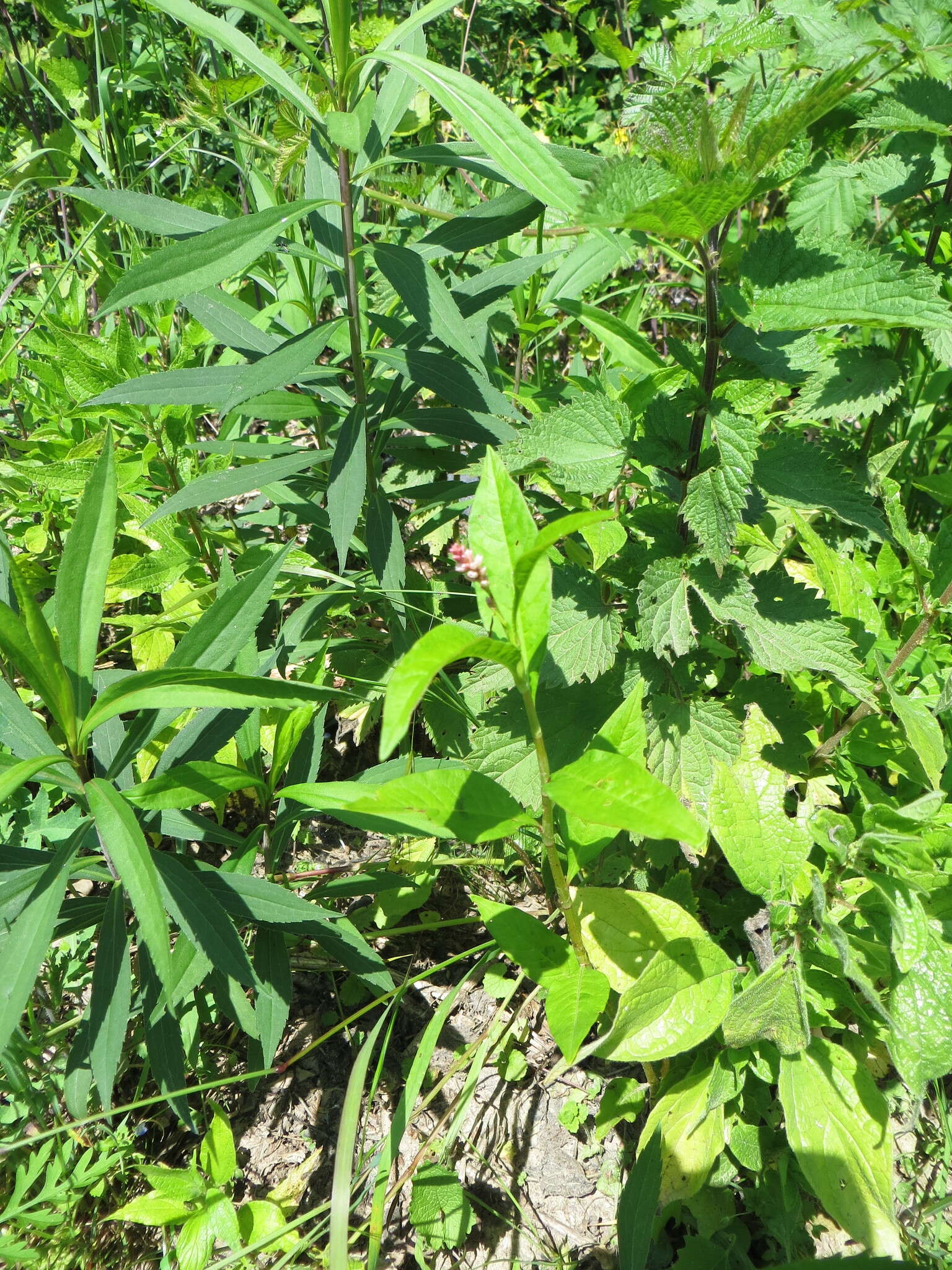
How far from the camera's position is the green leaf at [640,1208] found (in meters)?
1.59

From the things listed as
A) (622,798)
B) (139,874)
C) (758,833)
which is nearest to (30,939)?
(139,874)

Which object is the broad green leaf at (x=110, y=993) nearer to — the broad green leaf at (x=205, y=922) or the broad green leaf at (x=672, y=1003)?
the broad green leaf at (x=205, y=922)

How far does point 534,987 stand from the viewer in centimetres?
211

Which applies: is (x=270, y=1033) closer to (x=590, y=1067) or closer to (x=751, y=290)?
(x=590, y=1067)

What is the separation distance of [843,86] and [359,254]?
3.69 feet

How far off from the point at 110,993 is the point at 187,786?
40 cm

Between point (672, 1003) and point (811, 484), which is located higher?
point (811, 484)

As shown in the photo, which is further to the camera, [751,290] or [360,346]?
[360,346]

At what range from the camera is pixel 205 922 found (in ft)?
5.01

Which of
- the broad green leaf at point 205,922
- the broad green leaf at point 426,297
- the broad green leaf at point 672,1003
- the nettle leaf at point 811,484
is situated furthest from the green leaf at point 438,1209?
Answer: the broad green leaf at point 426,297

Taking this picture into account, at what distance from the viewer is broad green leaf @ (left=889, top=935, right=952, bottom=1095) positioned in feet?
4.75

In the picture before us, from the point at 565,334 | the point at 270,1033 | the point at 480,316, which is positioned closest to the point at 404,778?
the point at 270,1033

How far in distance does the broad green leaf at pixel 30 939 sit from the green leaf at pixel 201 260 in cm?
95

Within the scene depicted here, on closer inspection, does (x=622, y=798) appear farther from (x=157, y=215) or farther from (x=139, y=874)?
(x=157, y=215)
